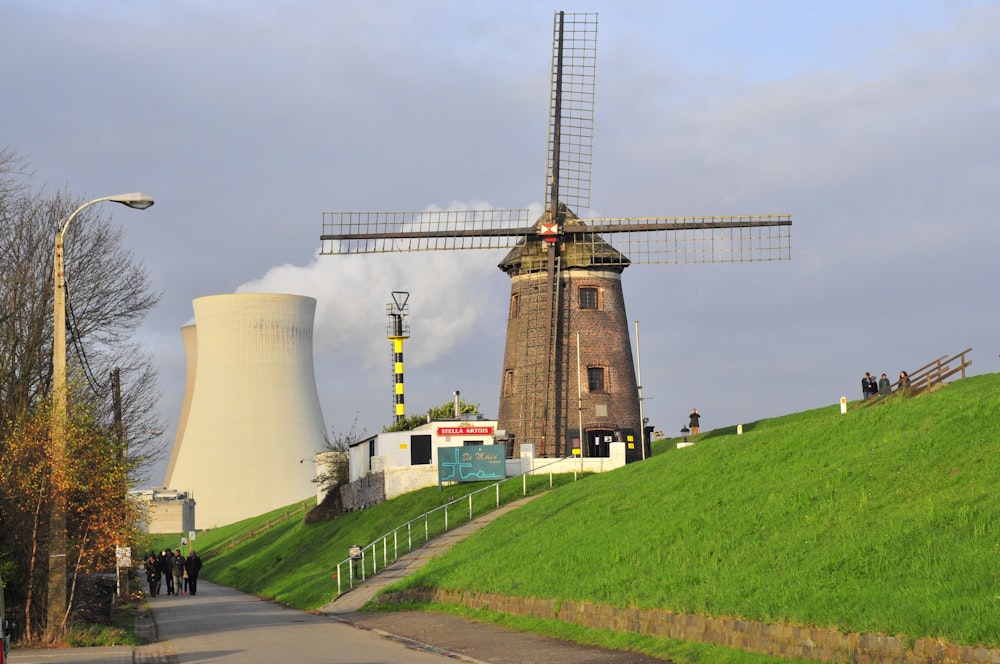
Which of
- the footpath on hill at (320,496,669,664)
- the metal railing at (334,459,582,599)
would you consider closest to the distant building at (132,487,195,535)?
the metal railing at (334,459,582,599)

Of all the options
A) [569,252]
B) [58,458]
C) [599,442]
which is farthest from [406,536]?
[58,458]

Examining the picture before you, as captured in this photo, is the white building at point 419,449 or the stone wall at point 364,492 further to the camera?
the stone wall at point 364,492

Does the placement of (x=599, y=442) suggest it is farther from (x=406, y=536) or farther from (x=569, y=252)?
(x=406, y=536)

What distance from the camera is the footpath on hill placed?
17328 millimetres

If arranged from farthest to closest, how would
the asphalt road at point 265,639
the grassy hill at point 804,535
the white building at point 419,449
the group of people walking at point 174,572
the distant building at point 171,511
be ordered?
1. the distant building at point 171,511
2. the white building at point 419,449
3. the group of people walking at point 174,572
4. the asphalt road at point 265,639
5. the grassy hill at point 804,535

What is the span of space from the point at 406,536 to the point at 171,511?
63.5 metres

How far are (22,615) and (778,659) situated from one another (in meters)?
14.0

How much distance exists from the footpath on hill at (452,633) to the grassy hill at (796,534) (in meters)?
1.20

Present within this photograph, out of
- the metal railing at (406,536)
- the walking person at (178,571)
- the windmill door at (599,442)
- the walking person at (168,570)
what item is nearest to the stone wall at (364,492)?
the metal railing at (406,536)

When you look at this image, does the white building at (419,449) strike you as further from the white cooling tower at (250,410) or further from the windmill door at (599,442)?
the white cooling tower at (250,410)

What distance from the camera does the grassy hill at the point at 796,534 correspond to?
14.5m

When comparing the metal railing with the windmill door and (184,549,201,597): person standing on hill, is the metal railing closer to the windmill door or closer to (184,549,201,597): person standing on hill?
the windmill door

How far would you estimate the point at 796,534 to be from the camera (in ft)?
63.3

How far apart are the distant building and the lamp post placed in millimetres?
71114
